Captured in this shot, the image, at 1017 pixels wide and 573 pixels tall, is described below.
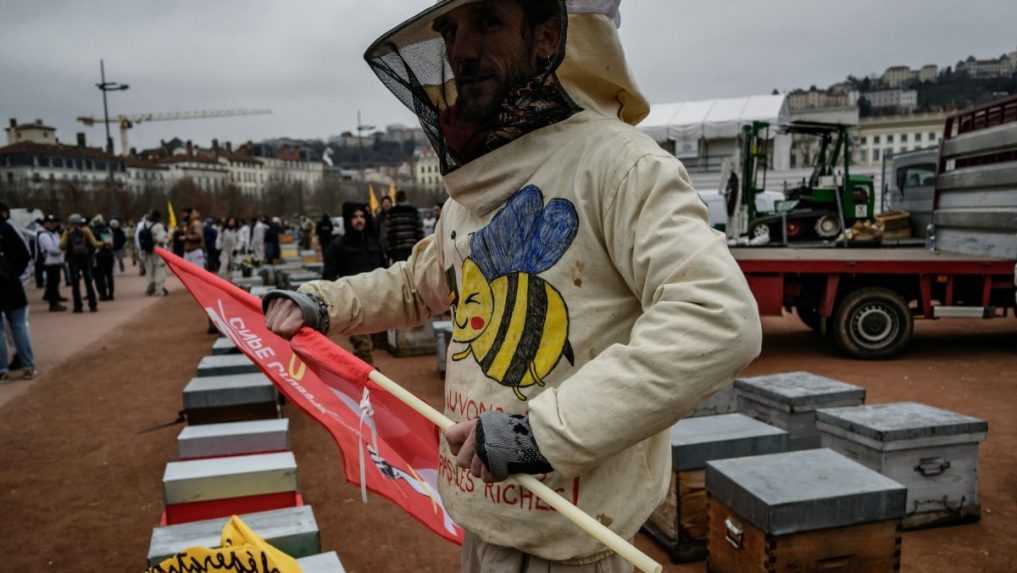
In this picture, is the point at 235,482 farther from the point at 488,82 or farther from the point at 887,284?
the point at 887,284

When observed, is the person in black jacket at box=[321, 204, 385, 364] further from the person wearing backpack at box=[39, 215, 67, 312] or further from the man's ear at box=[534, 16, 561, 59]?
the person wearing backpack at box=[39, 215, 67, 312]

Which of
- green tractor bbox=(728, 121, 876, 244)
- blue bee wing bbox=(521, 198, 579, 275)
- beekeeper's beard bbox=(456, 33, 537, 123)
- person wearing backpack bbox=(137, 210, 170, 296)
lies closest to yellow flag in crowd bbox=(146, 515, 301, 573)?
blue bee wing bbox=(521, 198, 579, 275)

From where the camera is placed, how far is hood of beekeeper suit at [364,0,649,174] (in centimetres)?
167

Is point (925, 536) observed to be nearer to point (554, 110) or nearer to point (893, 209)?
point (554, 110)

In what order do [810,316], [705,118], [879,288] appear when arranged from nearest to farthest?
[879,288] → [810,316] → [705,118]

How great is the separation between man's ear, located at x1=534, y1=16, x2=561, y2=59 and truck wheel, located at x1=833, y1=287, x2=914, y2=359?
8.75m

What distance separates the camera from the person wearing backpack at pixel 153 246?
18.0 meters

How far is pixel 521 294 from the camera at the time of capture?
1.67m

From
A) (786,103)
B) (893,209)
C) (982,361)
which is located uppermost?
(786,103)

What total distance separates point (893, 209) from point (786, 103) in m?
16.4

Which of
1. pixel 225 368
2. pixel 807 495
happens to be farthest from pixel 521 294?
pixel 225 368


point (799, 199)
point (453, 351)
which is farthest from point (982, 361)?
point (453, 351)

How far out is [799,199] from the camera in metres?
14.2

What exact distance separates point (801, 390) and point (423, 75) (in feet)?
14.8
